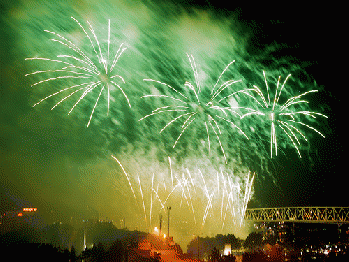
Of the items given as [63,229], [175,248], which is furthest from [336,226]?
[63,229]

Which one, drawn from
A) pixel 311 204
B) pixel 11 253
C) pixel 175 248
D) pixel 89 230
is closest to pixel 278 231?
pixel 311 204

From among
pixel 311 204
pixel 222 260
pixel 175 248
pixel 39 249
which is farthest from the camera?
pixel 311 204

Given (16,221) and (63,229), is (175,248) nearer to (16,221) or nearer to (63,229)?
(16,221)

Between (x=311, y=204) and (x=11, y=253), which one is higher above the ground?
(x=311, y=204)

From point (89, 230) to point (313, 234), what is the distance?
5047 centimetres

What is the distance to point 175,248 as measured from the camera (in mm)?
32562

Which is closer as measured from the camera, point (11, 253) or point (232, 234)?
point (11, 253)

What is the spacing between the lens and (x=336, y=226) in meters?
55.5

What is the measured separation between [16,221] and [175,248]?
55.4 m

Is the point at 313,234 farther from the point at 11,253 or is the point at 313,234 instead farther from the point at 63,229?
the point at 63,229

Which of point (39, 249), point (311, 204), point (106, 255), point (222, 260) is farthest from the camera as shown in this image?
point (311, 204)

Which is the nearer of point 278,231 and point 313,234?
point 313,234

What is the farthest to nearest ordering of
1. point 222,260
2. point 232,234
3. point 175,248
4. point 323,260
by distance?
1. point 232,234
2. point 175,248
3. point 222,260
4. point 323,260

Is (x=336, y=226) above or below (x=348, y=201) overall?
below
